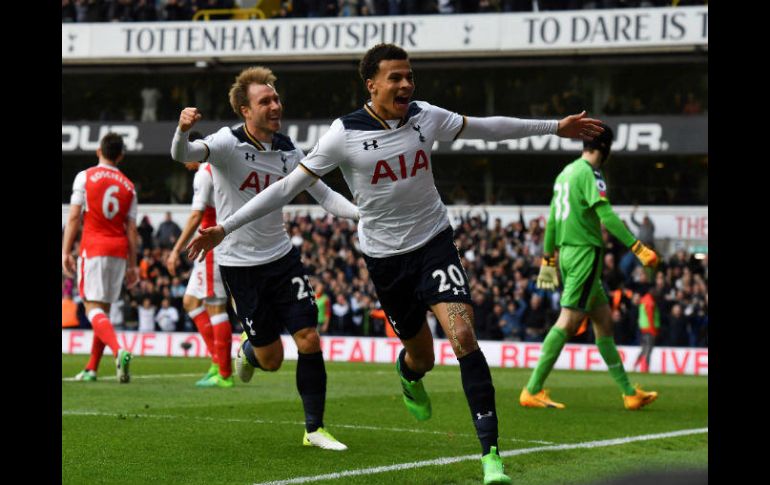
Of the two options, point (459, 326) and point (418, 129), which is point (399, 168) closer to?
point (418, 129)

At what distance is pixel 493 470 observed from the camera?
5.77m

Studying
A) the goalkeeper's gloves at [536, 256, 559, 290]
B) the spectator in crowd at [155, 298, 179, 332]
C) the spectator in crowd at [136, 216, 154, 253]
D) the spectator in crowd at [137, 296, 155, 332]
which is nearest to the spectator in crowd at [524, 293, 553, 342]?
the spectator in crowd at [155, 298, 179, 332]

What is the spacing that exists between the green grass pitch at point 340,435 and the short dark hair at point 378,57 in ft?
7.20

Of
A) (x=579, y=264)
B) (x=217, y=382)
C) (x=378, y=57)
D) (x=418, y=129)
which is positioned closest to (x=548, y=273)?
(x=579, y=264)

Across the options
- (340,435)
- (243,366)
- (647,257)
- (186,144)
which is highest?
(186,144)

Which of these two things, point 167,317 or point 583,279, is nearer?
point 583,279

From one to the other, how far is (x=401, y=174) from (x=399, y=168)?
38 mm

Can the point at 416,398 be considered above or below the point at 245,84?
below

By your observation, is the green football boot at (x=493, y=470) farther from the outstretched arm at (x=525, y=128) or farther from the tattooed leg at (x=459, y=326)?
the outstretched arm at (x=525, y=128)

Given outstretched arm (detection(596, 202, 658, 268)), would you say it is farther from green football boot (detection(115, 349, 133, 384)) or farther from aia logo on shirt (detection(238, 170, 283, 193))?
green football boot (detection(115, 349, 133, 384))

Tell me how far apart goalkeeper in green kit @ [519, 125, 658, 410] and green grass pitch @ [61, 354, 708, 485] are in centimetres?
37

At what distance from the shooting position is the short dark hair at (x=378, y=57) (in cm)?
673
